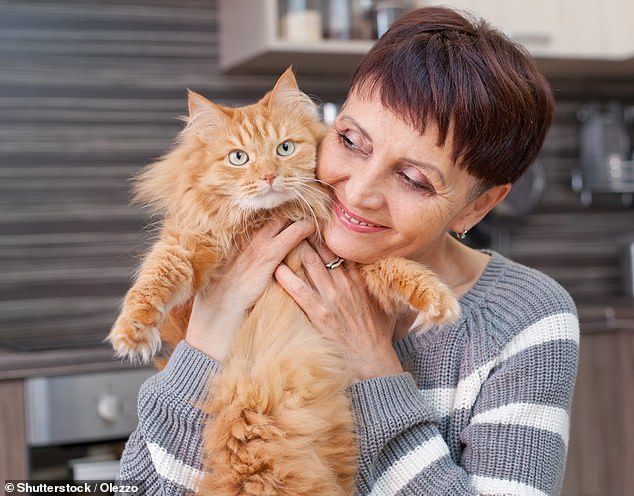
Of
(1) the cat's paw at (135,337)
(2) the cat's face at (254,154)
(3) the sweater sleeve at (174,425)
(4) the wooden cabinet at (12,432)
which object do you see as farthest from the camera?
(4) the wooden cabinet at (12,432)

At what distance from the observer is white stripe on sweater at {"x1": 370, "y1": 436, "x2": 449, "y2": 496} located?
4.23ft

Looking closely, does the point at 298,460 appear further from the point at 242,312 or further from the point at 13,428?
the point at 13,428

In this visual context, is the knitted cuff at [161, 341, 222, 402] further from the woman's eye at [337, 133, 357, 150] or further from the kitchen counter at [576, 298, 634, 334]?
the kitchen counter at [576, 298, 634, 334]

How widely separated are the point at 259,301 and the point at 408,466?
347 millimetres

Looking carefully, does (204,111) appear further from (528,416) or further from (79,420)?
(79,420)

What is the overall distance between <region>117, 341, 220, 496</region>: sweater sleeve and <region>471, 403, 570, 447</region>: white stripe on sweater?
1.47ft

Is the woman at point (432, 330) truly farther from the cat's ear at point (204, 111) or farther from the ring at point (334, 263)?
the cat's ear at point (204, 111)

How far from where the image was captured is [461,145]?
1308 millimetres

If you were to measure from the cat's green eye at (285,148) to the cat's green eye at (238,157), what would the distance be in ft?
0.19

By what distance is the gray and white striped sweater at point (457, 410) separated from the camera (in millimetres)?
1257

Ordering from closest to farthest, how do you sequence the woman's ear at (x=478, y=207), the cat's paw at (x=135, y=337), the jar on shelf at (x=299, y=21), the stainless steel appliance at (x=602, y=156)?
1. the cat's paw at (x=135, y=337)
2. the woman's ear at (x=478, y=207)
3. the jar on shelf at (x=299, y=21)
4. the stainless steel appliance at (x=602, y=156)

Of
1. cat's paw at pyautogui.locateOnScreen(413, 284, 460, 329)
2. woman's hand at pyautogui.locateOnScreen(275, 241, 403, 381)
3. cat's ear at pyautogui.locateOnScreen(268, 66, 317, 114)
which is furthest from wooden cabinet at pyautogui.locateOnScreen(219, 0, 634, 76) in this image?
cat's paw at pyautogui.locateOnScreen(413, 284, 460, 329)

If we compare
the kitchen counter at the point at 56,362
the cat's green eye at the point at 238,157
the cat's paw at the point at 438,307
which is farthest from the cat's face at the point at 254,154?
the kitchen counter at the point at 56,362

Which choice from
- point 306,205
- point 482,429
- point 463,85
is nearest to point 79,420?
point 306,205
